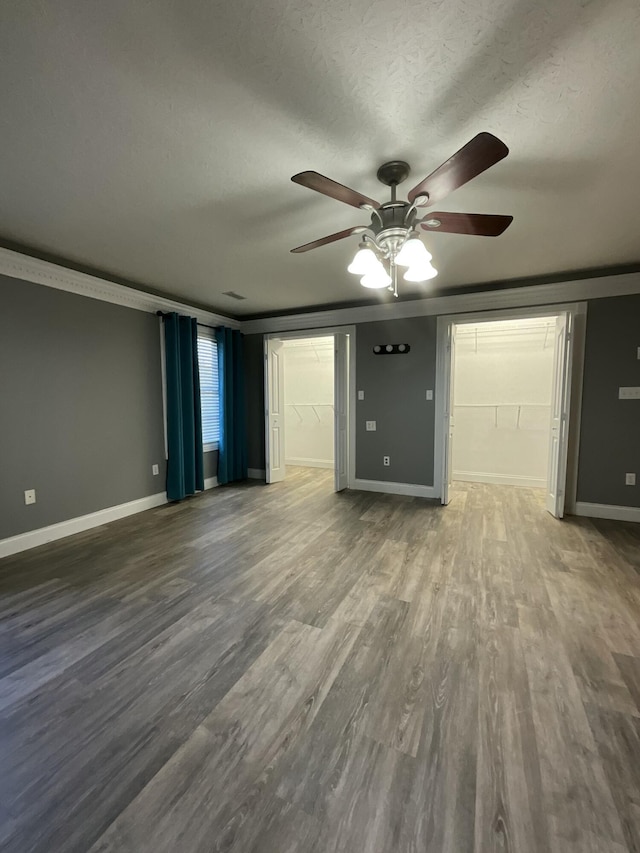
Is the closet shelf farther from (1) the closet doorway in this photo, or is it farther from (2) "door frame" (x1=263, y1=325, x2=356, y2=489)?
(2) "door frame" (x1=263, y1=325, x2=356, y2=489)

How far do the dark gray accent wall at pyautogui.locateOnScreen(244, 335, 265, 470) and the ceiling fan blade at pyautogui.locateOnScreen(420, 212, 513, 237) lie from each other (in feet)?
12.8

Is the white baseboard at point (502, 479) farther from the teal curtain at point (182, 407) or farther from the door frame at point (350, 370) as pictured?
the teal curtain at point (182, 407)

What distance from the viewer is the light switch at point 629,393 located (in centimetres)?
367

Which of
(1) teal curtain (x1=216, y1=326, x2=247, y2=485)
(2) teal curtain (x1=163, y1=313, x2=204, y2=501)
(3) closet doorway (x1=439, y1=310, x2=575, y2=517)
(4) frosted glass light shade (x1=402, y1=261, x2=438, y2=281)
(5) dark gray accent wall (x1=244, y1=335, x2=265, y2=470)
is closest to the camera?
(4) frosted glass light shade (x1=402, y1=261, x2=438, y2=281)

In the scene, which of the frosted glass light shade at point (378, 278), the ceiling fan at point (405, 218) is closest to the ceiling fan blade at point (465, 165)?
the ceiling fan at point (405, 218)

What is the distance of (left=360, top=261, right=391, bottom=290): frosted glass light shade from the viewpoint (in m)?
2.15

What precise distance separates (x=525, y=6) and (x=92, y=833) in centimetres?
287

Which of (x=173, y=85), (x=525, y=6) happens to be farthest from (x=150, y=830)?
(x=525, y=6)

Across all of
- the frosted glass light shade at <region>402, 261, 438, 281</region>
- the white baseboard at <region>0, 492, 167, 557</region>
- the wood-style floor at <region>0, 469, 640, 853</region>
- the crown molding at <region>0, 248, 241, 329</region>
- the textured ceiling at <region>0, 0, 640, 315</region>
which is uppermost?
the textured ceiling at <region>0, 0, 640, 315</region>

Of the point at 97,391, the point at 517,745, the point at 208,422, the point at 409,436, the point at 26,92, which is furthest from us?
the point at 208,422

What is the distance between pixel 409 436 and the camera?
467 cm

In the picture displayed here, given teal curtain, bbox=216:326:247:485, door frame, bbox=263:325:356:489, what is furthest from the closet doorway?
teal curtain, bbox=216:326:247:485

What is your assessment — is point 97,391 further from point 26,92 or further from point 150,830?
point 150,830

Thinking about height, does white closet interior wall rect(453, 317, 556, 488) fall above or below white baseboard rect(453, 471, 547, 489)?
above
